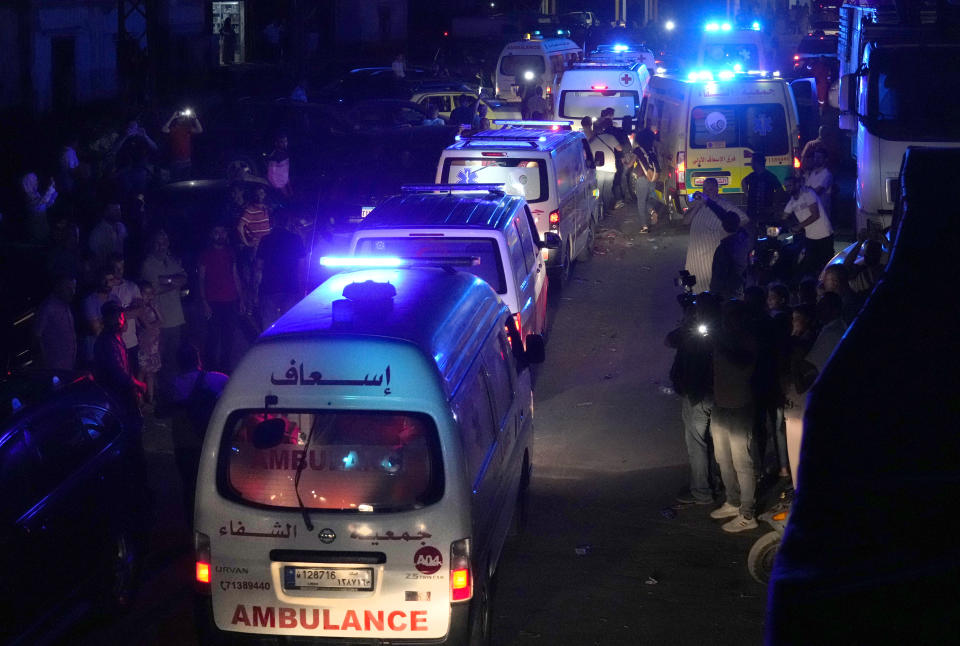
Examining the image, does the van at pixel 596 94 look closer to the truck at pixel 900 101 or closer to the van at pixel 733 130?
the van at pixel 733 130

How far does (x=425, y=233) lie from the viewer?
10750 millimetres

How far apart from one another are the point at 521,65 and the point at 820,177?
18862mm

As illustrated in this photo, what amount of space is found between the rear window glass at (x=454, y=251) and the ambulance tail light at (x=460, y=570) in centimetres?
491

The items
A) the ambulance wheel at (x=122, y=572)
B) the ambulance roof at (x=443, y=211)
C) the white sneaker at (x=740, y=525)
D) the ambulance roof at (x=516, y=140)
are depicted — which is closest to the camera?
the ambulance wheel at (x=122, y=572)

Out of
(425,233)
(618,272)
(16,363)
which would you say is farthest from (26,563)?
(618,272)

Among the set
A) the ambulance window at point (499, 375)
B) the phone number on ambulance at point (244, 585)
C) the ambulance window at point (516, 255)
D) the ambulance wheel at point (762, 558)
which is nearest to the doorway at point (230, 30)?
the ambulance window at point (516, 255)

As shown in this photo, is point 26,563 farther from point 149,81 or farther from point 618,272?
point 149,81

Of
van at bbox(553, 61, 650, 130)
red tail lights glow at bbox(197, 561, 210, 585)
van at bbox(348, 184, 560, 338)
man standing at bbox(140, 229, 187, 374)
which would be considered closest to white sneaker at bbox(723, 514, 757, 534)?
van at bbox(348, 184, 560, 338)

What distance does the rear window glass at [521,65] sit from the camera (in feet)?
111

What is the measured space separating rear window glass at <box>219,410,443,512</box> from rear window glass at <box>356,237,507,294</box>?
4.70 meters

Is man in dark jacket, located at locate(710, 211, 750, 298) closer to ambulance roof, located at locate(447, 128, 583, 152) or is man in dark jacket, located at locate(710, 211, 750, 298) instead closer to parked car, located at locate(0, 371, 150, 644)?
ambulance roof, located at locate(447, 128, 583, 152)

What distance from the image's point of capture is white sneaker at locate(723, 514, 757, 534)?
8.71 metres

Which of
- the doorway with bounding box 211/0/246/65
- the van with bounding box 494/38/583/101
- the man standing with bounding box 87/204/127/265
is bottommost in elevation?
the man standing with bounding box 87/204/127/265

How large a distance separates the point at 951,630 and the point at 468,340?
5.01 metres
